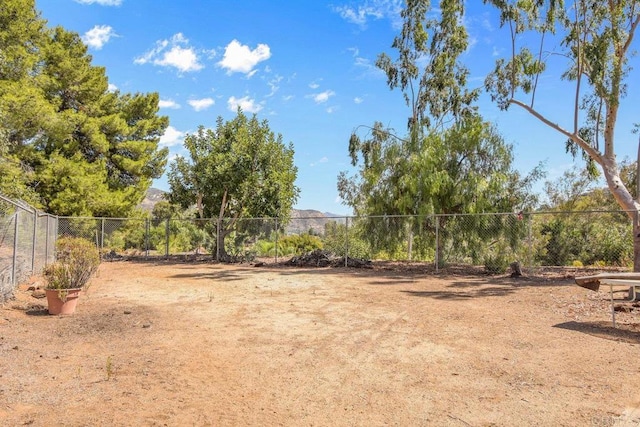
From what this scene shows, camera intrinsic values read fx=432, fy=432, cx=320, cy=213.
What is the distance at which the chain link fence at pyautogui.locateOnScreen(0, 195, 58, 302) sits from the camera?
8453 millimetres

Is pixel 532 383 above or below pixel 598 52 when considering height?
below

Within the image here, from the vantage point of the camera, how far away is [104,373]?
432 cm

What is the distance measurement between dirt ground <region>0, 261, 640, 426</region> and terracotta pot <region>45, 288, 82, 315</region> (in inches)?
7.1

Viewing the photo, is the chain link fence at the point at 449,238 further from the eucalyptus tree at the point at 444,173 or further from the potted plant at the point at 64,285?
the potted plant at the point at 64,285

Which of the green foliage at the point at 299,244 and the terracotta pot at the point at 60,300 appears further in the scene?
the green foliage at the point at 299,244

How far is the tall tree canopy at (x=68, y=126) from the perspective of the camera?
60.0ft

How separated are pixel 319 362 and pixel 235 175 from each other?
1564cm

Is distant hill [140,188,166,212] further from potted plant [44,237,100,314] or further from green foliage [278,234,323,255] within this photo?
potted plant [44,237,100,314]

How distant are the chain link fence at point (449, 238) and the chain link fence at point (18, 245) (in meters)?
7.92

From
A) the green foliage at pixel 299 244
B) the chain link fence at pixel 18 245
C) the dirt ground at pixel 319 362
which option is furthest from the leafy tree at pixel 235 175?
the dirt ground at pixel 319 362

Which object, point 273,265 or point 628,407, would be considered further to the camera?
point 273,265

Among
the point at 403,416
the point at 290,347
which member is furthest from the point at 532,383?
the point at 290,347

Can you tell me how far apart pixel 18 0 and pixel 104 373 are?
69.2ft

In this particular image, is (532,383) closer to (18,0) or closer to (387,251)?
(387,251)
